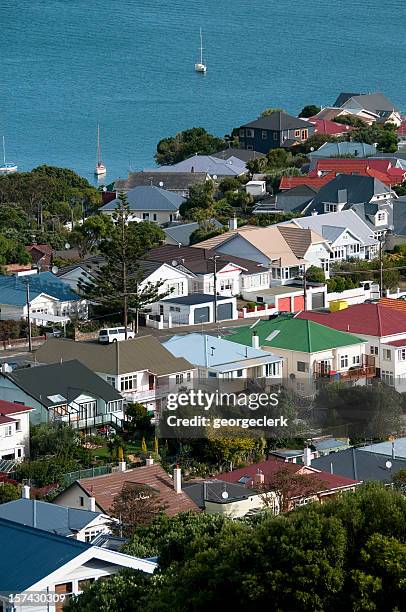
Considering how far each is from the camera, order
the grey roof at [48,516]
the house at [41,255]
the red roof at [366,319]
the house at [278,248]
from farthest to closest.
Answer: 1. the house at [41,255]
2. the house at [278,248]
3. the red roof at [366,319]
4. the grey roof at [48,516]

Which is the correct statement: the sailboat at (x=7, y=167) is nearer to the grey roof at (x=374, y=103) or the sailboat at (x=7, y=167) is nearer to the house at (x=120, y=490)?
the grey roof at (x=374, y=103)

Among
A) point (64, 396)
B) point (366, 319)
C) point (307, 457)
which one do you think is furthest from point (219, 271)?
point (307, 457)

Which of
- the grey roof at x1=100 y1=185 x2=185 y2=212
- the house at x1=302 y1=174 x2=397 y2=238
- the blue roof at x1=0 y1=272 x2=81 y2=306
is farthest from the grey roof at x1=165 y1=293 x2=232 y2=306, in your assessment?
the grey roof at x1=100 y1=185 x2=185 y2=212

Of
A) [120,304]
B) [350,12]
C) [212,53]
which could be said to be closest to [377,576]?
[120,304]

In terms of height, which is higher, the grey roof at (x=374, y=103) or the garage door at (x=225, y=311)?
the grey roof at (x=374, y=103)

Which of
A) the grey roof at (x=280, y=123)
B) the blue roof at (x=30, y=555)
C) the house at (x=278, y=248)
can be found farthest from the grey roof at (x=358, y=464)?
the grey roof at (x=280, y=123)

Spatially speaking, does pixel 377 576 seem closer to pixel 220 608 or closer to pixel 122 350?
pixel 220 608
